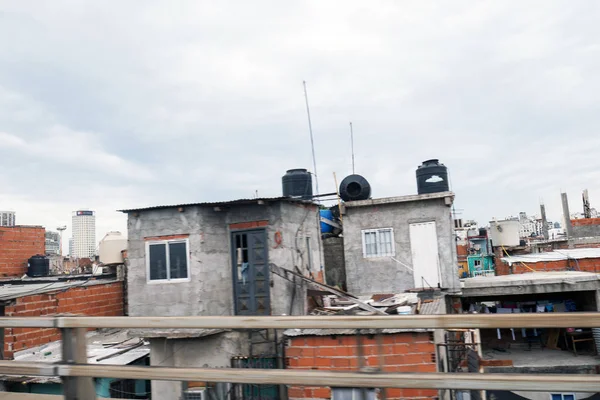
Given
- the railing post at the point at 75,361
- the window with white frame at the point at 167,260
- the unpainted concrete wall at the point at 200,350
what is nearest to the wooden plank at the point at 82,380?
the railing post at the point at 75,361

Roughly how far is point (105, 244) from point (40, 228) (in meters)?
11.0

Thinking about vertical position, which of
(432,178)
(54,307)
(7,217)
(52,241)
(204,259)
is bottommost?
(54,307)

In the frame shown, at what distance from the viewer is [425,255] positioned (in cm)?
1877

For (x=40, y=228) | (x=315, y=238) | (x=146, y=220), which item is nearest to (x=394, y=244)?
(x=315, y=238)

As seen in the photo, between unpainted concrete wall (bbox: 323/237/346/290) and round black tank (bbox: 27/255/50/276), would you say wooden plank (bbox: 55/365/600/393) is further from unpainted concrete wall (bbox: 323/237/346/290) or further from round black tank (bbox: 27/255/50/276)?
round black tank (bbox: 27/255/50/276)

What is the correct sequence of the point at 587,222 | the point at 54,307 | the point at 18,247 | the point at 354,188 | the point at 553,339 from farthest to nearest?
the point at 587,222 → the point at 18,247 → the point at 553,339 → the point at 354,188 → the point at 54,307

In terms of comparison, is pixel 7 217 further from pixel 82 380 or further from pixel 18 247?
pixel 82 380

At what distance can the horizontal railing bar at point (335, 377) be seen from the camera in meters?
1.88

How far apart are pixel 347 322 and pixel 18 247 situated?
29.3m

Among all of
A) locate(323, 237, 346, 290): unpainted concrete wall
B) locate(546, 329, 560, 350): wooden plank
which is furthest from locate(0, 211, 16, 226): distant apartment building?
locate(546, 329, 560, 350): wooden plank

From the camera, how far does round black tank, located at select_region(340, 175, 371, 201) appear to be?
21.2m

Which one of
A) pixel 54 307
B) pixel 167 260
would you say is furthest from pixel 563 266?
pixel 54 307

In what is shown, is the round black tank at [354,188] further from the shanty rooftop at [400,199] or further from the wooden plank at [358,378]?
the wooden plank at [358,378]

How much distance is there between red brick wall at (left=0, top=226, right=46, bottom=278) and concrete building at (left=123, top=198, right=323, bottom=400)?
15277 mm
